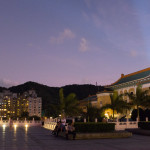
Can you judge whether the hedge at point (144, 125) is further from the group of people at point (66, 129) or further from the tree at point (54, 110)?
the tree at point (54, 110)

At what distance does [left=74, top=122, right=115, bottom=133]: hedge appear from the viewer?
71.4 ft

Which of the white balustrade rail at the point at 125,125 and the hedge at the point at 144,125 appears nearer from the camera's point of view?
the hedge at the point at 144,125

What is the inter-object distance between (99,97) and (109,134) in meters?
40.1

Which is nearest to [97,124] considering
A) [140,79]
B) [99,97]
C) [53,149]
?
[53,149]

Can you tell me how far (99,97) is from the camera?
2383 inches

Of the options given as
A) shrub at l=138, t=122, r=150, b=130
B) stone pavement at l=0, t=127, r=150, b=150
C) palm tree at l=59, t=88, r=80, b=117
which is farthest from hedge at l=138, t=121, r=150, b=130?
palm tree at l=59, t=88, r=80, b=117

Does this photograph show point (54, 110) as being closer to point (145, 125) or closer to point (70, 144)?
point (145, 125)

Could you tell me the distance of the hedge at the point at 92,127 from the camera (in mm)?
21766

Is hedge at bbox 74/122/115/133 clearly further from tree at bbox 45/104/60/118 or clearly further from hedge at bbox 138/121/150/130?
tree at bbox 45/104/60/118

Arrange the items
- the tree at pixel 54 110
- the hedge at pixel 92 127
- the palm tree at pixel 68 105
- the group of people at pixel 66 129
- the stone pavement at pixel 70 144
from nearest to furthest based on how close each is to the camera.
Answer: the stone pavement at pixel 70 144 < the group of people at pixel 66 129 < the hedge at pixel 92 127 < the palm tree at pixel 68 105 < the tree at pixel 54 110

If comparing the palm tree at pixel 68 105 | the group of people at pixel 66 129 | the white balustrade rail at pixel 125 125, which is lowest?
the white balustrade rail at pixel 125 125

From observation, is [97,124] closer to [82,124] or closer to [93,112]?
[82,124]

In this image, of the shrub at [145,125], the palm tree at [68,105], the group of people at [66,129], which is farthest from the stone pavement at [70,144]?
the palm tree at [68,105]

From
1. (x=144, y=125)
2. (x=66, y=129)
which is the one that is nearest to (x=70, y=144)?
(x=66, y=129)
